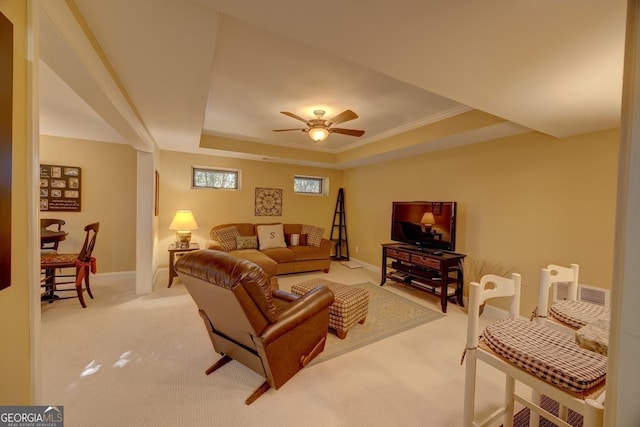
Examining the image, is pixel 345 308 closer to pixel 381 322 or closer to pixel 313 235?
pixel 381 322

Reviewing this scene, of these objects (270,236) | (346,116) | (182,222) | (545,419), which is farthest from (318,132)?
(545,419)

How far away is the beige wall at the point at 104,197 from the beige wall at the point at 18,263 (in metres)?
4.26

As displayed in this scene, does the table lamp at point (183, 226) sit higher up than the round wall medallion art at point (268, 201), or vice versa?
the round wall medallion art at point (268, 201)

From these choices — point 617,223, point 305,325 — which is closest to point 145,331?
point 305,325

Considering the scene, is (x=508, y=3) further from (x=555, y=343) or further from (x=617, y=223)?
(x=555, y=343)

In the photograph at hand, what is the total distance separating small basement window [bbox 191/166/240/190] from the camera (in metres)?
4.99

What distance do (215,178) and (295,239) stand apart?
6.72 feet

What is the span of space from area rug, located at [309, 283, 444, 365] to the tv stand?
319 mm

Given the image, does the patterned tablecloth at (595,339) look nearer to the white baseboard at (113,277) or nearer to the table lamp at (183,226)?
the table lamp at (183,226)

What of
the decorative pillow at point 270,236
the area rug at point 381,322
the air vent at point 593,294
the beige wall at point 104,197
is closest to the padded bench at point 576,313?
the air vent at point 593,294

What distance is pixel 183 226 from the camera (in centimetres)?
423

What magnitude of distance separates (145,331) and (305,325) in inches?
75.2

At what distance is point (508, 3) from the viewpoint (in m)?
1.08

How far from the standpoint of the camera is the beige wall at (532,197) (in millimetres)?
2586
